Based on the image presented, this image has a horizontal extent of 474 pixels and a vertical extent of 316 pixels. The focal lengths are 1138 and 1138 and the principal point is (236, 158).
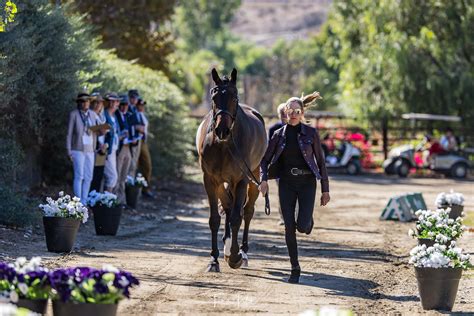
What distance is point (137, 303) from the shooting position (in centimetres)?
1043

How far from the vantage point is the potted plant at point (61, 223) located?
14.2 m

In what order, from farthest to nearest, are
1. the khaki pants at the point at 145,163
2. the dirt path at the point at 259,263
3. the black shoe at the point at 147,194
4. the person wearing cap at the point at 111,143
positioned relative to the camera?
the black shoe at the point at 147,194 → the khaki pants at the point at 145,163 → the person wearing cap at the point at 111,143 → the dirt path at the point at 259,263

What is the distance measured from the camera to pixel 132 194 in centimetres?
2125

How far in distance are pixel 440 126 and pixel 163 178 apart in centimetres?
1530

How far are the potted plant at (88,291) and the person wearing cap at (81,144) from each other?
971 cm

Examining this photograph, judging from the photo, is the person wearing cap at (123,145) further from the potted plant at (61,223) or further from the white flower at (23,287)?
the white flower at (23,287)

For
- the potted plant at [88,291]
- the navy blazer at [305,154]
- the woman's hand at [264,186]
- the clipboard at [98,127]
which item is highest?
the clipboard at [98,127]

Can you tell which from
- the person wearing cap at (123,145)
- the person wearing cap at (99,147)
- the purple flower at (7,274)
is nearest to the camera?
the purple flower at (7,274)

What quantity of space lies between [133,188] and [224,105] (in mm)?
8175

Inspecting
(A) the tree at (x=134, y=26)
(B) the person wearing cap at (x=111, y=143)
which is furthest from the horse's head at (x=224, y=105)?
(A) the tree at (x=134, y=26)

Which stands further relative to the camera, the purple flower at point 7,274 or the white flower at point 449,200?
the white flower at point 449,200

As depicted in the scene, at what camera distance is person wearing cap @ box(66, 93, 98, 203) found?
18297mm

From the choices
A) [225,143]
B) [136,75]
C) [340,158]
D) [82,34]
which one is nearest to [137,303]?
[225,143]

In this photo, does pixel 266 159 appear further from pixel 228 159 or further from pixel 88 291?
pixel 88 291
